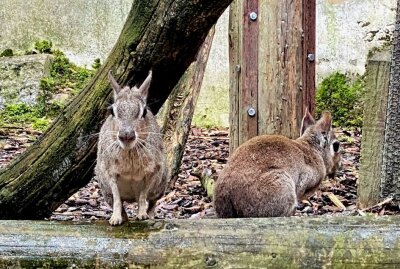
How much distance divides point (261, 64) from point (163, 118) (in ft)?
3.70

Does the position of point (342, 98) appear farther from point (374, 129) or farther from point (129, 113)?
point (129, 113)

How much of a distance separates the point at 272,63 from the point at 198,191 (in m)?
1.63

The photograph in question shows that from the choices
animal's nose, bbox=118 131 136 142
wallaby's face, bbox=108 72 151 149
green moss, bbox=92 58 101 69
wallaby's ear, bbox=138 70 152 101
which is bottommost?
animal's nose, bbox=118 131 136 142

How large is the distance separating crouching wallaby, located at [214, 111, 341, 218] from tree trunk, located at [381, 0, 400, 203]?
20.5 inches

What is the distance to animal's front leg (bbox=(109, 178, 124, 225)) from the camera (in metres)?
4.03

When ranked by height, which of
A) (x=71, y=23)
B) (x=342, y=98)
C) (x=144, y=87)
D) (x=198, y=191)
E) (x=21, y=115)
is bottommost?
(x=198, y=191)

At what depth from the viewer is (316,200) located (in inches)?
262

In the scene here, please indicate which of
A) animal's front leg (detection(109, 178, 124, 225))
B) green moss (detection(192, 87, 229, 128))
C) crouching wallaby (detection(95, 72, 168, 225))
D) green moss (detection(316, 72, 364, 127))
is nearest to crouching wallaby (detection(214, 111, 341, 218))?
crouching wallaby (detection(95, 72, 168, 225))

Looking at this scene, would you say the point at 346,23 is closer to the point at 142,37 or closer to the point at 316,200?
the point at 316,200

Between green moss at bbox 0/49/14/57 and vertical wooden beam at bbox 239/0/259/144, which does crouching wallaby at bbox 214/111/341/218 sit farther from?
green moss at bbox 0/49/14/57

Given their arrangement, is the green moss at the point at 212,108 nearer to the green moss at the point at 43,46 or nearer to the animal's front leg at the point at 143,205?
the green moss at the point at 43,46

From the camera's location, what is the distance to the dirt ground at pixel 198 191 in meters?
6.21

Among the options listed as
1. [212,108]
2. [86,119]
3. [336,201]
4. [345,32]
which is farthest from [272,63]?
[212,108]

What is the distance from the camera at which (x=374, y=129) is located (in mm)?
5762
